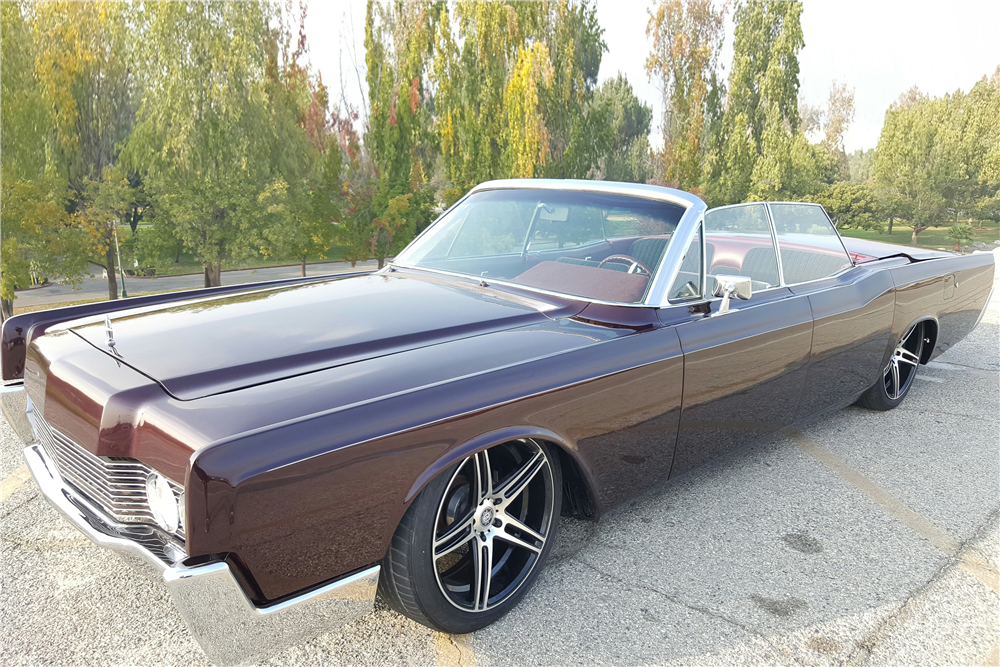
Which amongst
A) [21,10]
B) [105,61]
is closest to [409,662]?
[21,10]

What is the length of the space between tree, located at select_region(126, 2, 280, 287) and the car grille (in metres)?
11.8

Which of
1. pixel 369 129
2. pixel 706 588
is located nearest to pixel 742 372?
pixel 706 588

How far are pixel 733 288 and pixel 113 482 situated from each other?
244 cm

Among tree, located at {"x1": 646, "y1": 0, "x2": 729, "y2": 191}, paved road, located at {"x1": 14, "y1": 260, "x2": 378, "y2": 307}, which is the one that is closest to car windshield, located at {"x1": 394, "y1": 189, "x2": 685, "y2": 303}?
paved road, located at {"x1": 14, "y1": 260, "x2": 378, "y2": 307}

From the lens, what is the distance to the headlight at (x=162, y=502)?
1.77m

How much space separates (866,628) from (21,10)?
47.3 ft

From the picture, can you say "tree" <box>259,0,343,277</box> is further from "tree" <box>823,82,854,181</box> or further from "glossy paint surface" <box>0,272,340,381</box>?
"tree" <box>823,82,854,181</box>

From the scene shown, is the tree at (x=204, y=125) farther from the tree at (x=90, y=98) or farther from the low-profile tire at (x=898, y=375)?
the low-profile tire at (x=898, y=375)

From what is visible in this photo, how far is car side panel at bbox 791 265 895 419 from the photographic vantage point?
11.6ft

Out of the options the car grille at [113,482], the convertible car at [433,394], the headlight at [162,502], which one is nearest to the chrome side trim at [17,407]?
the convertible car at [433,394]

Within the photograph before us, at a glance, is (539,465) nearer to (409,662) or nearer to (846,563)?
(409,662)

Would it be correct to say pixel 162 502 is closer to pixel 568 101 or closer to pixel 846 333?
pixel 846 333

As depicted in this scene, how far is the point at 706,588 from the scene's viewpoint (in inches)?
101

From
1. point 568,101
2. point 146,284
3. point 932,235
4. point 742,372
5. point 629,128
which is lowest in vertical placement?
point 146,284
